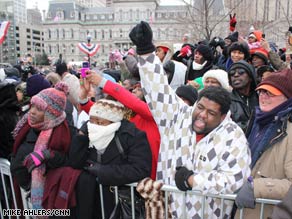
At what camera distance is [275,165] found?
2.13 metres

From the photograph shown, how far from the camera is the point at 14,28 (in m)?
92.9

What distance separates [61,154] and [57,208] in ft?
1.60

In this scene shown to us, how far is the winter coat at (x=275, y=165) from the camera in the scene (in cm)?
199

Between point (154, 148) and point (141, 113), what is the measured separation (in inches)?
14.3

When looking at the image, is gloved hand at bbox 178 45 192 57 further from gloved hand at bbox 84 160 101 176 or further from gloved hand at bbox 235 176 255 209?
gloved hand at bbox 235 176 255 209

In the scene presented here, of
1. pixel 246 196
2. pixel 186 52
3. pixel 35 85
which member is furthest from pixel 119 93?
pixel 186 52

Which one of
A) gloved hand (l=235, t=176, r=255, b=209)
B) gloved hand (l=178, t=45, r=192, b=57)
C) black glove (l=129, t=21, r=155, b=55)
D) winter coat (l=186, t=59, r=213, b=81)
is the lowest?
gloved hand (l=235, t=176, r=255, b=209)

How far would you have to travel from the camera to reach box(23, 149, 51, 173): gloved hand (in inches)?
103

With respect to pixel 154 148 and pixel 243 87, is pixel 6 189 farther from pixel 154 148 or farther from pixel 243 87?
pixel 243 87

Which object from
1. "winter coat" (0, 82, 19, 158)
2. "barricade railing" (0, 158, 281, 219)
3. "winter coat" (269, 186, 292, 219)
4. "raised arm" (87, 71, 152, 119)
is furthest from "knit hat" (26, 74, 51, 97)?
"winter coat" (269, 186, 292, 219)

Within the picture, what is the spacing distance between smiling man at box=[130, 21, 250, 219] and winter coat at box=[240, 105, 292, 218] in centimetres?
14

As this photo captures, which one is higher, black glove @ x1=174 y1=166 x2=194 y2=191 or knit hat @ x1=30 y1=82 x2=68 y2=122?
knit hat @ x1=30 y1=82 x2=68 y2=122

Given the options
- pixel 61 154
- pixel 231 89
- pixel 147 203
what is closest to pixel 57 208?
pixel 61 154

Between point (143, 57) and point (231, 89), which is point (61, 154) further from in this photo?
point (231, 89)
